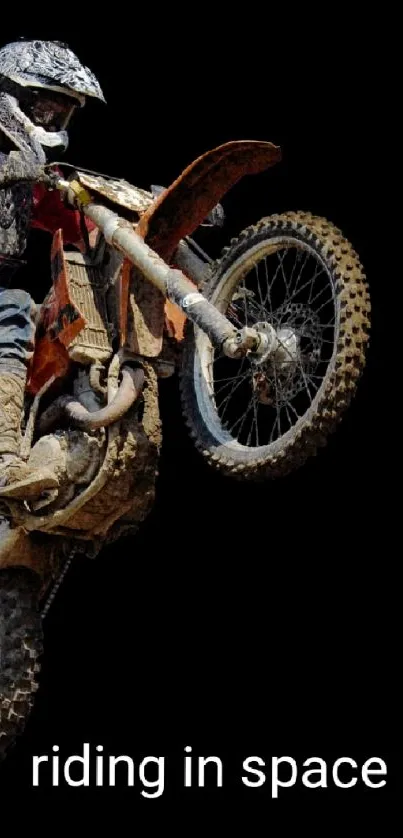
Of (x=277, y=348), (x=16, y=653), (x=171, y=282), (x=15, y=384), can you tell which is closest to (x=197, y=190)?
(x=171, y=282)

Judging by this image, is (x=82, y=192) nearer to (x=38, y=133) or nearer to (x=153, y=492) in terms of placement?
(x=38, y=133)

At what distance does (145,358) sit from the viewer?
7.11 meters

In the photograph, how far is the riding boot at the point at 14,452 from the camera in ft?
23.0

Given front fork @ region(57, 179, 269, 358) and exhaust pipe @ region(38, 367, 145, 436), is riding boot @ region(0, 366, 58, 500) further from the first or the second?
front fork @ region(57, 179, 269, 358)

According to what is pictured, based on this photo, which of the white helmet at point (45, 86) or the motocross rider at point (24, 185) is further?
the white helmet at point (45, 86)

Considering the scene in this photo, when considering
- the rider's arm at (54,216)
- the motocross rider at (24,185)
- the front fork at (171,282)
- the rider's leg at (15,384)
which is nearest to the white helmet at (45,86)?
the motocross rider at (24,185)

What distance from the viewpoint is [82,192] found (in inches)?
279

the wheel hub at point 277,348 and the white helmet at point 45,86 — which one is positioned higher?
the white helmet at point 45,86

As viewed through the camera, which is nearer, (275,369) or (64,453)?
(275,369)

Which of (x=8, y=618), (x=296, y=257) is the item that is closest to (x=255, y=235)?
(x=296, y=257)

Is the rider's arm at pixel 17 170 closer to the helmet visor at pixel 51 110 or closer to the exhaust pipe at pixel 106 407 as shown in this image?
the helmet visor at pixel 51 110

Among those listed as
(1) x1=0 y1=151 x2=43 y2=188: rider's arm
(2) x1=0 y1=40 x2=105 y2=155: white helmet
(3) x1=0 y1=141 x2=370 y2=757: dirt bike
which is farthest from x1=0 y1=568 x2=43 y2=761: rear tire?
(2) x1=0 y1=40 x2=105 y2=155: white helmet

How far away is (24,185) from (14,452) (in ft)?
3.27

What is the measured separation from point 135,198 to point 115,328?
1.54ft
